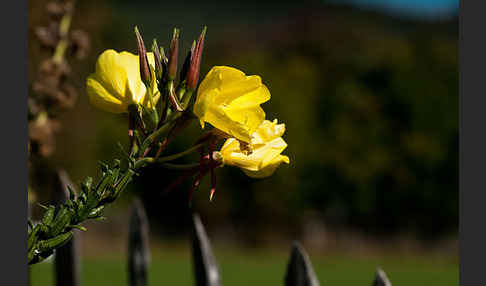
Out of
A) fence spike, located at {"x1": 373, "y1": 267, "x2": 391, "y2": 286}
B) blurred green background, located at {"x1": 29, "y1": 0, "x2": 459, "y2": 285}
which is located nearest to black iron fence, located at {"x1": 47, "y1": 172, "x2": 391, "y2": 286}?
fence spike, located at {"x1": 373, "y1": 267, "x2": 391, "y2": 286}

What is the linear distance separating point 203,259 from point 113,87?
879 mm

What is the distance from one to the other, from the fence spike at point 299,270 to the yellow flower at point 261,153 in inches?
27.5

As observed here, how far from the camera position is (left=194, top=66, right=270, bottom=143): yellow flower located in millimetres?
557

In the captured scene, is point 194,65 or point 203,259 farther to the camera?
point 203,259

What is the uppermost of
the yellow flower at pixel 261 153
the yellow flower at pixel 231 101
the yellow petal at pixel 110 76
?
the yellow petal at pixel 110 76

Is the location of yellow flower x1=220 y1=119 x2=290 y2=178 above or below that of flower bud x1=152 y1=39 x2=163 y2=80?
below

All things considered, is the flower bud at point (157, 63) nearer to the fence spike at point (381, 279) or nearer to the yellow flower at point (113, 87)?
the yellow flower at point (113, 87)

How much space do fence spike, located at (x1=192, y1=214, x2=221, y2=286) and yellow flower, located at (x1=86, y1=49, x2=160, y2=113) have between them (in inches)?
32.1

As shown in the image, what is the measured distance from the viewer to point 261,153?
24.1 inches

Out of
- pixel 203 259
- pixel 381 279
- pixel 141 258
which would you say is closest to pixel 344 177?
pixel 141 258

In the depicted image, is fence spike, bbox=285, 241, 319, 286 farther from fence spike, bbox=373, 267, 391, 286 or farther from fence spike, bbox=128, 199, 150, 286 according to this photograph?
fence spike, bbox=128, 199, 150, 286

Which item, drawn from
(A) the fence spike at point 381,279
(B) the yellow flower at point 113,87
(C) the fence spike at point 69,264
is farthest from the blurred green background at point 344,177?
(B) the yellow flower at point 113,87

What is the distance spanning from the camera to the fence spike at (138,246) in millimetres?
1589

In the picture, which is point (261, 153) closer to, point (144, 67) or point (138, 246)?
point (144, 67)
